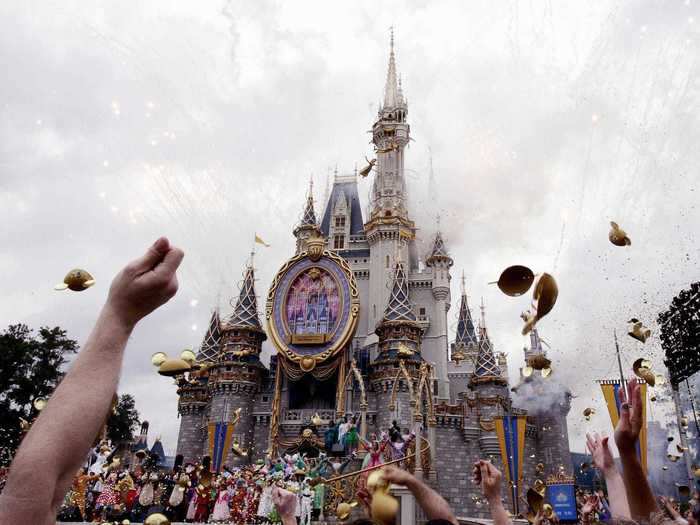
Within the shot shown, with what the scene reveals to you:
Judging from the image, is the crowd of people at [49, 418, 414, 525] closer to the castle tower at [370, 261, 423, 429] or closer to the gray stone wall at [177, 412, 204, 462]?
the castle tower at [370, 261, 423, 429]

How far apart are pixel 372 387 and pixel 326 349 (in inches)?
182

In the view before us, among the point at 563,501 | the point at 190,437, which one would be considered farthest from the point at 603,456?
the point at 190,437

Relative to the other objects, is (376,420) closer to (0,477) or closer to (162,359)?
(0,477)

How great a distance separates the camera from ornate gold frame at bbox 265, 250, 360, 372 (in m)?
37.9

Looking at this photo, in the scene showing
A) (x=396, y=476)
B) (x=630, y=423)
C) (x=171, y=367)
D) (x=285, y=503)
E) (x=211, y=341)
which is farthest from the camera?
(x=211, y=341)

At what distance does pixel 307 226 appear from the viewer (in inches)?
2082

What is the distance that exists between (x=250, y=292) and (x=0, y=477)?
21.4 meters

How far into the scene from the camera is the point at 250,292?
4316 cm

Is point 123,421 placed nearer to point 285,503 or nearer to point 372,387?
point 372,387

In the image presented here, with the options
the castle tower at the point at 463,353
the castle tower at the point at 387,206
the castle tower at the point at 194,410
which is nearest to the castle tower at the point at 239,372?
the castle tower at the point at 194,410

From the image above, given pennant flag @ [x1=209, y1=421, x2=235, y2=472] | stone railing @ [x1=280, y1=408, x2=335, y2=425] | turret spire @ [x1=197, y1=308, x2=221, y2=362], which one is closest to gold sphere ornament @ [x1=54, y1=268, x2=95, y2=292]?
pennant flag @ [x1=209, y1=421, x2=235, y2=472]

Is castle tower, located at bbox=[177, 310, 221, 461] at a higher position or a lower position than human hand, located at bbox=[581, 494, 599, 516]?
higher

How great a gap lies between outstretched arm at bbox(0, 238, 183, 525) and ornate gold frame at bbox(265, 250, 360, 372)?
36500 mm

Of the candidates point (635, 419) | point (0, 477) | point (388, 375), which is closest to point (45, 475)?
point (635, 419)
